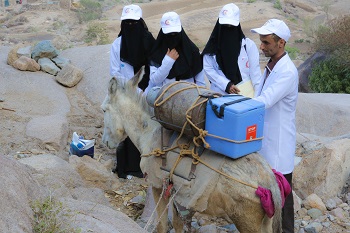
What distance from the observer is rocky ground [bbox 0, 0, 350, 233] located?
276 inches

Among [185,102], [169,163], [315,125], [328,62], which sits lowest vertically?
[328,62]

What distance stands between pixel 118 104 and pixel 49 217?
6.23 feet

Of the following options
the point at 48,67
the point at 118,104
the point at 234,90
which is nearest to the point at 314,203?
the point at 234,90

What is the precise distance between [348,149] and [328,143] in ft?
1.23

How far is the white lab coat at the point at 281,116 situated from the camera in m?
4.70

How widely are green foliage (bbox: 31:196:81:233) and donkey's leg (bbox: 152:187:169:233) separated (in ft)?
4.40

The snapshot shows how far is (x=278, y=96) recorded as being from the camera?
4.66m

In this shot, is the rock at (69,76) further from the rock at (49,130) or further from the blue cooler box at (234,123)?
the blue cooler box at (234,123)

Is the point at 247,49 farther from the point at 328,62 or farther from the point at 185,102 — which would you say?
the point at 328,62

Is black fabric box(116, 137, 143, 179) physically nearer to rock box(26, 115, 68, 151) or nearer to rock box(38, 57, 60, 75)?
rock box(26, 115, 68, 151)

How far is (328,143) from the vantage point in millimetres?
7152

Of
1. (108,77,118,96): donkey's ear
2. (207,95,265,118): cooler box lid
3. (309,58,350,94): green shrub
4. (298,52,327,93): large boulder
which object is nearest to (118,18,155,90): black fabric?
(108,77,118,96): donkey's ear

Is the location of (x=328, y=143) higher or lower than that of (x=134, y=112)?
lower

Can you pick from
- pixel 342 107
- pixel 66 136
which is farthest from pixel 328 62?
pixel 66 136
